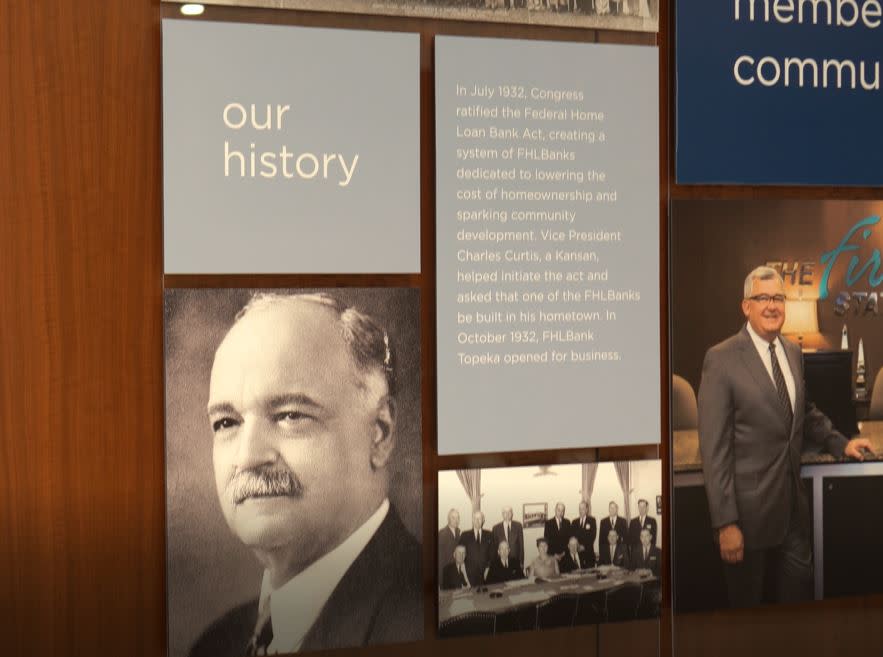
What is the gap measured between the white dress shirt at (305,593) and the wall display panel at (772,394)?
0.93 meters

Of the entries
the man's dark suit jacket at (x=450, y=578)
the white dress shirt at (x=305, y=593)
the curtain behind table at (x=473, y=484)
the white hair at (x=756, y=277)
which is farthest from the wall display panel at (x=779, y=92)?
the white dress shirt at (x=305, y=593)

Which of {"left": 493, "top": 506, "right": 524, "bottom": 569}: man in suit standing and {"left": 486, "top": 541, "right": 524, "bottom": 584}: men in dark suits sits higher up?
{"left": 493, "top": 506, "right": 524, "bottom": 569}: man in suit standing

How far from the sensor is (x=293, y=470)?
2.94m

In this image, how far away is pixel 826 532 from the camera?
10.9 feet

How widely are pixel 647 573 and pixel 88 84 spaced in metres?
1.98

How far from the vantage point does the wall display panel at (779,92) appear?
127 inches

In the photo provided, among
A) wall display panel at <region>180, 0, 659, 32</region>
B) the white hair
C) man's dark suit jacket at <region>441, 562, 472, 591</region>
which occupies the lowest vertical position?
man's dark suit jacket at <region>441, 562, 472, 591</region>

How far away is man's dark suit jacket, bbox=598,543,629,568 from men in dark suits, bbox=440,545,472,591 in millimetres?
386

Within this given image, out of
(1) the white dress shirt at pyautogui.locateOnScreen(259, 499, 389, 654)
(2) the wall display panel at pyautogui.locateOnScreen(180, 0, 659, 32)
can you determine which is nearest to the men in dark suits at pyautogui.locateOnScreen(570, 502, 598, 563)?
(1) the white dress shirt at pyautogui.locateOnScreen(259, 499, 389, 654)

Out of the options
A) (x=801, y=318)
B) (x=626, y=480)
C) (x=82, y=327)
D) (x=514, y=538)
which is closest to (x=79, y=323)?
(x=82, y=327)

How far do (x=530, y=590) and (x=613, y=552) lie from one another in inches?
10.1

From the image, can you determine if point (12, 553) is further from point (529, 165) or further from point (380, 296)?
point (529, 165)

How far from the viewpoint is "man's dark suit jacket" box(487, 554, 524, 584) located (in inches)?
122

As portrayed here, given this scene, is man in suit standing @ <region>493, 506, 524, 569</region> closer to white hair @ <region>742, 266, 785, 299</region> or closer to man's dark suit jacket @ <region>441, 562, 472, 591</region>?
man's dark suit jacket @ <region>441, 562, 472, 591</region>
